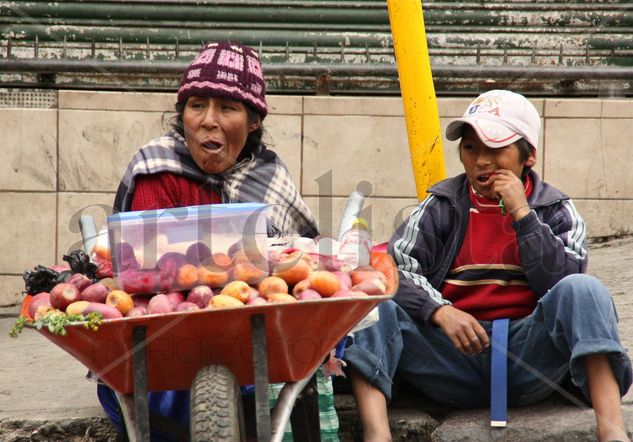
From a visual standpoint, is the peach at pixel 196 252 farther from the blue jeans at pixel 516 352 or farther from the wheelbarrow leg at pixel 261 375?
the blue jeans at pixel 516 352

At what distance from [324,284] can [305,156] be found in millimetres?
3238

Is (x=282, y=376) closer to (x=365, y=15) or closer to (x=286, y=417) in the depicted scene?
(x=286, y=417)

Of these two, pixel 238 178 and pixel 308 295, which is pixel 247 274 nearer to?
pixel 308 295

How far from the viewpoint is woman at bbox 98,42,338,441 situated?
340 centimetres

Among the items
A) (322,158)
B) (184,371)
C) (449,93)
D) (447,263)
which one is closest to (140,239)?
(184,371)

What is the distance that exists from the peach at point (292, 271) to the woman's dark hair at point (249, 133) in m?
0.99

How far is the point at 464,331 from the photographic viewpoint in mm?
3211

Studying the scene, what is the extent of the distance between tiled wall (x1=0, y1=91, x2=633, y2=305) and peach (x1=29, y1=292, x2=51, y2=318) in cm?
303

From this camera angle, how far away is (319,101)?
227 inches

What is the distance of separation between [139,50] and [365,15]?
1.51 metres

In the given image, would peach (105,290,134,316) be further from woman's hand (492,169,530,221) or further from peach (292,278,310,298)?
woman's hand (492,169,530,221)

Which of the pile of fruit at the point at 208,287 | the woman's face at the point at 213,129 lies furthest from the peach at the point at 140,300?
the woman's face at the point at 213,129

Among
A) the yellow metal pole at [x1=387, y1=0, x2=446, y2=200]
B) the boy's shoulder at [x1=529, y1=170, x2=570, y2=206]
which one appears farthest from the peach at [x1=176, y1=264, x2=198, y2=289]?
the yellow metal pole at [x1=387, y1=0, x2=446, y2=200]

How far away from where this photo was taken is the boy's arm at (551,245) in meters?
3.18
